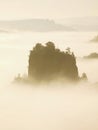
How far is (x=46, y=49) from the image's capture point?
9762 centimetres

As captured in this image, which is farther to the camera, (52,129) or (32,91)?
(32,91)

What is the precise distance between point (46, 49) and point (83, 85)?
12098 mm

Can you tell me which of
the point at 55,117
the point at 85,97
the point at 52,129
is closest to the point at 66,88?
the point at 85,97

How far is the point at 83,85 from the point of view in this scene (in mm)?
98875

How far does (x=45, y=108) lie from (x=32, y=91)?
1218 cm

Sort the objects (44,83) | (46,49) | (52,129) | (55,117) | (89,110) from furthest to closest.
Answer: (44,83) → (46,49) → (89,110) → (55,117) → (52,129)

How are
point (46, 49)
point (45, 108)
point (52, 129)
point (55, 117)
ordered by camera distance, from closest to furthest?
point (52, 129)
point (55, 117)
point (45, 108)
point (46, 49)

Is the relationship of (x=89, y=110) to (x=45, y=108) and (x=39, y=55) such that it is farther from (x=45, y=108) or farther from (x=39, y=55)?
(x=39, y=55)

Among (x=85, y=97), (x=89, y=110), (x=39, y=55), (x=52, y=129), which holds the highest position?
(x=39, y=55)

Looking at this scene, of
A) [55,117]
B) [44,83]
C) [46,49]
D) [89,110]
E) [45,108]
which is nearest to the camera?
[55,117]

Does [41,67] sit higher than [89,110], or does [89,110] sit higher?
[41,67]

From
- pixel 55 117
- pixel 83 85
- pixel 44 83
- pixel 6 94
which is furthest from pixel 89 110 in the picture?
pixel 6 94

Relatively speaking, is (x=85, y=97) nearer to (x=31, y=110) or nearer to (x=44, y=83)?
(x=44, y=83)

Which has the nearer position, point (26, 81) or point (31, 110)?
point (31, 110)
